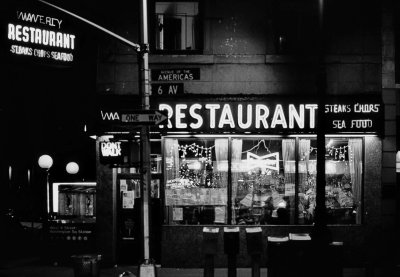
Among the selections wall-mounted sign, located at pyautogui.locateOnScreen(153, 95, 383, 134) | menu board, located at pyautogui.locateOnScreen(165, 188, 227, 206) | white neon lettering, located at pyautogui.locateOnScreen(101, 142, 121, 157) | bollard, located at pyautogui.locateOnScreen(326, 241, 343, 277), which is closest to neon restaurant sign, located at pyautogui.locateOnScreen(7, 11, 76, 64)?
white neon lettering, located at pyautogui.locateOnScreen(101, 142, 121, 157)

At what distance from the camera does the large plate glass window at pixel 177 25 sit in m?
15.1

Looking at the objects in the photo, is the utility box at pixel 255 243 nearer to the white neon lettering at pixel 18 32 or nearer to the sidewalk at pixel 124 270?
the sidewalk at pixel 124 270

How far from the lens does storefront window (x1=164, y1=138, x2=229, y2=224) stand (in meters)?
14.8

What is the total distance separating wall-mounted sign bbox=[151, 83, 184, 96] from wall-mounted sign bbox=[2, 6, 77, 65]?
7.53ft

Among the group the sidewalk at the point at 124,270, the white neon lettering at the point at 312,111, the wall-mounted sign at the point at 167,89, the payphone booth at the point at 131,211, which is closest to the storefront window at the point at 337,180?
the white neon lettering at the point at 312,111

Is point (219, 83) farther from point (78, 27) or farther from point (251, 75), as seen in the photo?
point (78, 27)

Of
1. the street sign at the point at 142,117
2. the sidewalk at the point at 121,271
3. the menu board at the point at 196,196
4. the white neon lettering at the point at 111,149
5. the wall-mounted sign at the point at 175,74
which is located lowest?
the sidewalk at the point at 121,271

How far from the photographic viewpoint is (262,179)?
48.6 ft

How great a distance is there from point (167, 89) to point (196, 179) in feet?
8.18

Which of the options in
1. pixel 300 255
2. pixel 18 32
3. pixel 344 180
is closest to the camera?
pixel 300 255

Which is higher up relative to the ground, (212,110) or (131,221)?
(212,110)

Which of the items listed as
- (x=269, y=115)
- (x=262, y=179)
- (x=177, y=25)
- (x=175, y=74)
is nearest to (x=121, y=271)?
(x=262, y=179)

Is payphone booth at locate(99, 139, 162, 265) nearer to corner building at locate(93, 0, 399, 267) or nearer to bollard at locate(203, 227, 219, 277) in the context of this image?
corner building at locate(93, 0, 399, 267)

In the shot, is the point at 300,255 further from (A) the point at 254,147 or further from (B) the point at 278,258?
(A) the point at 254,147
